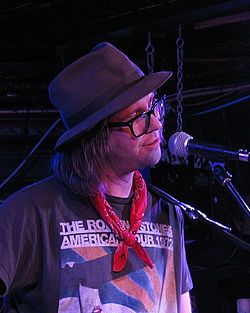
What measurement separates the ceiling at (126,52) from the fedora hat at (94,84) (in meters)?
1.07

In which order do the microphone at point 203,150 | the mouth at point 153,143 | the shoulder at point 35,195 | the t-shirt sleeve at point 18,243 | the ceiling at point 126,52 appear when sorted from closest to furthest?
the t-shirt sleeve at point 18,243 → the shoulder at point 35,195 → the mouth at point 153,143 → the microphone at point 203,150 → the ceiling at point 126,52

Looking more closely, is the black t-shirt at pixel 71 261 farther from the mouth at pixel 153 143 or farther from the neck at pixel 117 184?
the mouth at pixel 153 143

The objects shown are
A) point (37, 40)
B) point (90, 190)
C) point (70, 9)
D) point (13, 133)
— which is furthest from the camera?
point (13, 133)

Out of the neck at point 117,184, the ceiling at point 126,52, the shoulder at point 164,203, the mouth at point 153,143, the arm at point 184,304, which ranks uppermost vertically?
the ceiling at point 126,52

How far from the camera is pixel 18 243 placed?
1.34m

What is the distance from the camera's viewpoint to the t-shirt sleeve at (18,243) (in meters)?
1.30

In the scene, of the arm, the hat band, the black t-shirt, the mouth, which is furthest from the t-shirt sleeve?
the arm

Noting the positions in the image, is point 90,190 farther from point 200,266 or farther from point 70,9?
point 200,266

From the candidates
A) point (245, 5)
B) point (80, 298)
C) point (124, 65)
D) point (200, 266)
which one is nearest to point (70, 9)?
point (245, 5)

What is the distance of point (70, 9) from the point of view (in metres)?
2.62

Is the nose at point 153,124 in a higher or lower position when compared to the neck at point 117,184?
higher

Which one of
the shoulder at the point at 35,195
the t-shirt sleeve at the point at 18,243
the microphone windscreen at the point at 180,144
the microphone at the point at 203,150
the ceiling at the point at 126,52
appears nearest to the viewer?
the t-shirt sleeve at the point at 18,243

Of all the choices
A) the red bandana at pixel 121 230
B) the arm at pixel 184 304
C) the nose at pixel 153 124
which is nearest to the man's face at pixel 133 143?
the nose at pixel 153 124

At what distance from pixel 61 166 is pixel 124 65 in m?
0.44
